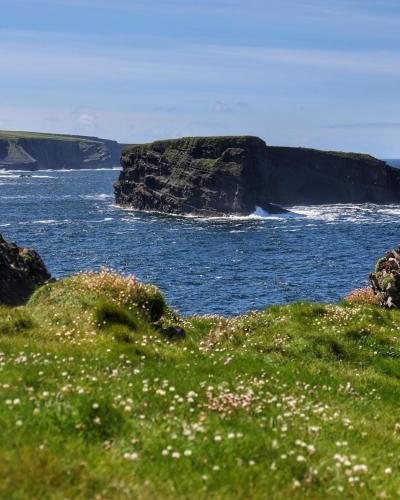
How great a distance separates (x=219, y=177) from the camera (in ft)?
541

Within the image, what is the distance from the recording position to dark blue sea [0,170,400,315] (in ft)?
227

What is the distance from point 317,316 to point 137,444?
17.1 meters

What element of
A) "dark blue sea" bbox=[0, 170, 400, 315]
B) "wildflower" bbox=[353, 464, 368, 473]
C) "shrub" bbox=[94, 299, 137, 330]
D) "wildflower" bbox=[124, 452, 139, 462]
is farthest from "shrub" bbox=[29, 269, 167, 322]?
"dark blue sea" bbox=[0, 170, 400, 315]

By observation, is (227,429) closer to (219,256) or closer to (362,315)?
(362,315)

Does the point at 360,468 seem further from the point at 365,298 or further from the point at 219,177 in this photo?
the point at 219,177

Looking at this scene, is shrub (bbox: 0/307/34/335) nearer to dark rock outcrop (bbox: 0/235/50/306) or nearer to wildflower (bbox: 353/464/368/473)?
dark rock outcrop (bbox: 0/235/50/306)

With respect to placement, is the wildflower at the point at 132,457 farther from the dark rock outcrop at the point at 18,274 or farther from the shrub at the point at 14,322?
the dark rock outcrop at the point at 18,274

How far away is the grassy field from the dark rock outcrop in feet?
30.3

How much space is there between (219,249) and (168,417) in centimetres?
9451

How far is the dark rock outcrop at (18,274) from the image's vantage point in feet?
89.3

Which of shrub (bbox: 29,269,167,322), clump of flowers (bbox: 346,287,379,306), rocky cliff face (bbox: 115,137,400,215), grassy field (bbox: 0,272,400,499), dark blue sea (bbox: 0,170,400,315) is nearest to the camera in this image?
grassy field (bbox: 0,272,400,499)

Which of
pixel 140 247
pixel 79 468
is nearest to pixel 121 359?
pixel 79 468

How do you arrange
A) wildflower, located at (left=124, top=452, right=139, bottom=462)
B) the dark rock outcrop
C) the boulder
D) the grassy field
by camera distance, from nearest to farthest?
the grassy field < wildflower, located at (left=124, top=452, right=139, bottom=462) < the dark rock outcrop < the boulder

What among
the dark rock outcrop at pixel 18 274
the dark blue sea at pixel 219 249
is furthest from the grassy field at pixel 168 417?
the dark blue sea at pixel 219 249
